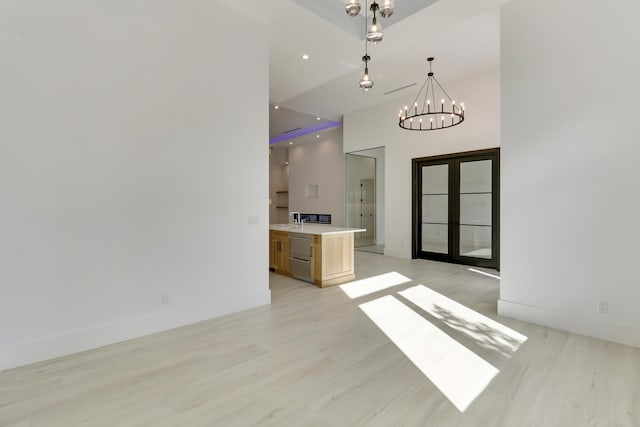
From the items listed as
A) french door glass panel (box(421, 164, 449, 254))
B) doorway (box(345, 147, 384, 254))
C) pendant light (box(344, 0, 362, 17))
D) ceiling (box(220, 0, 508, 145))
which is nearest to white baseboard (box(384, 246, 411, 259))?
french door glass panel (box(421, 164, 449, 254))

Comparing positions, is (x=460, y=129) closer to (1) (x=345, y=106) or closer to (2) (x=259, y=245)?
(1) (x=345, y=106)

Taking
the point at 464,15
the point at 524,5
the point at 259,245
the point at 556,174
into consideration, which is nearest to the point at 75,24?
the point at 259,245

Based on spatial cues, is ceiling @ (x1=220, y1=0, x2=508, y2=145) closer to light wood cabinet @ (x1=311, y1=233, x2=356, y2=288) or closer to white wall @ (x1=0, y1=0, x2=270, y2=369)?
white wall @ (x1=0, y1=0, x2=270, y2=369)

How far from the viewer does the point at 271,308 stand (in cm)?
385

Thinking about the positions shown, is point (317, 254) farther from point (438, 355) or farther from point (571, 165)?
point (571, 165)

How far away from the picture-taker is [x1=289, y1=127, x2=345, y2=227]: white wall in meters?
10.0

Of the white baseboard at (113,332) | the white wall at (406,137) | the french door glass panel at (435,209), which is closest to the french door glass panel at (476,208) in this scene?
the french door glass panel at (435,209)

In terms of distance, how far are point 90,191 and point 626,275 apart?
5.01 m

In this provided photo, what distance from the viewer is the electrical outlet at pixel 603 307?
9.58 ft

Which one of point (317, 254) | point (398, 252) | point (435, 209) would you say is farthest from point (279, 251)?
point (435, 209)

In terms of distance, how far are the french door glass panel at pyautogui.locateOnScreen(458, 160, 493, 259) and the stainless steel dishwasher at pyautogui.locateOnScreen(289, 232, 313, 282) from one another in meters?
3.64

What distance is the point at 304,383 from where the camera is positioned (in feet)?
7.25

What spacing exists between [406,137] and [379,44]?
320 centimetres

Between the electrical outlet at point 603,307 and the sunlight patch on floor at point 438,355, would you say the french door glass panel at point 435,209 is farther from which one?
the electrical outlet at point 603,307
